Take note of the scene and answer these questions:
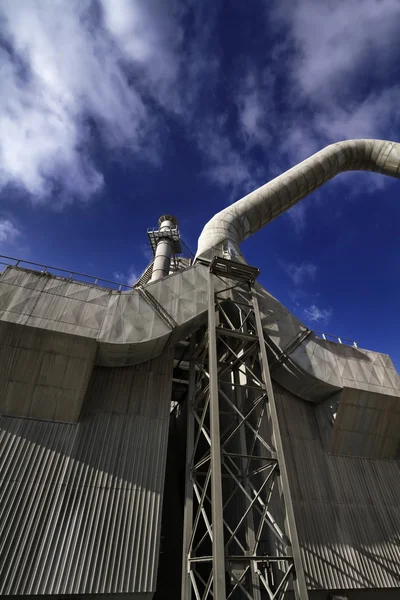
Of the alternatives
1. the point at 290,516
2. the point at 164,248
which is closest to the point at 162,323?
the point at 290,516

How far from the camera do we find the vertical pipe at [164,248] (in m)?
29.1

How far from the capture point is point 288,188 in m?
24.5

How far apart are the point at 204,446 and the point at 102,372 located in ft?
28.7

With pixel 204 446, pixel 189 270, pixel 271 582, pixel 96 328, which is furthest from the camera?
pixel 204 446

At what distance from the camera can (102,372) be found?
13.4 m

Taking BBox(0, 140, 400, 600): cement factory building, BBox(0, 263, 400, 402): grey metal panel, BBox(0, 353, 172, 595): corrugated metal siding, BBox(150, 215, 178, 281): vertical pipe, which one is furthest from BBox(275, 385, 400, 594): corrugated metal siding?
BBox(150, 215, 178, 281): vertical pipe

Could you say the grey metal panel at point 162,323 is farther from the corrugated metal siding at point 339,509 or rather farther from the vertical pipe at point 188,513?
the vertical pipe at point 188,513

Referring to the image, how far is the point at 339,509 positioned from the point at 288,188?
21562 mm

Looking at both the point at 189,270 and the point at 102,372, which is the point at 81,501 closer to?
the point at 102,372

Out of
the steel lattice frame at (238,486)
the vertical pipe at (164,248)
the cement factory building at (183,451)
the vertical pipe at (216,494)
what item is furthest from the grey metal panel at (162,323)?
the vertical pipe at (164,248)

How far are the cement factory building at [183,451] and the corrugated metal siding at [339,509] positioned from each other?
0.07 metres

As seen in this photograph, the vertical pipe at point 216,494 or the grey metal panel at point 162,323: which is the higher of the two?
the grey metal panel at point 162,323

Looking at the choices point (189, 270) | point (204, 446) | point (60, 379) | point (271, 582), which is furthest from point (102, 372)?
point (271, 582)

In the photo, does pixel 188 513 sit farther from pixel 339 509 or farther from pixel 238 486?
pixel 339 509
